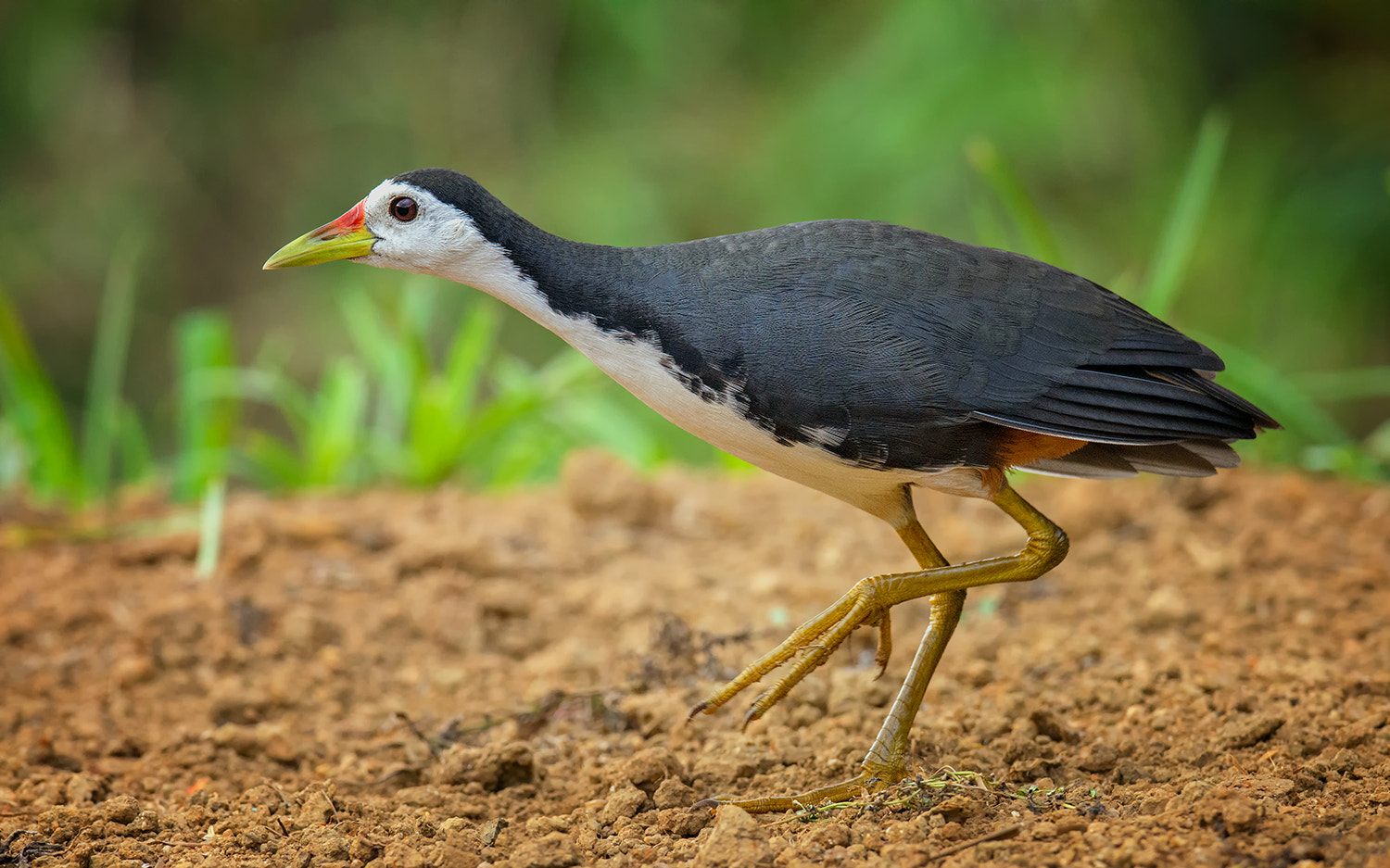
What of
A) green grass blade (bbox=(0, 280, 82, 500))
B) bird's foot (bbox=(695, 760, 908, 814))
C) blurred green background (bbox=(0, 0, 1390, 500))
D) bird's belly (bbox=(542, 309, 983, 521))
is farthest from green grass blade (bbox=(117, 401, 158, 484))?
bird's foot (bbox=(695, 760, 908, 814))

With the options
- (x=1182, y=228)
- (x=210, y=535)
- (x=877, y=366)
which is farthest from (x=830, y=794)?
(x=1182, y=228)

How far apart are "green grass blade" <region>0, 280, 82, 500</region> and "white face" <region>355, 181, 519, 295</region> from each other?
297cm

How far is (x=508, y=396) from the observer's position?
5.59m

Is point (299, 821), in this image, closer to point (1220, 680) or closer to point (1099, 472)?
point (1099, 472)

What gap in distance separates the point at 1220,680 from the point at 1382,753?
1.81ft

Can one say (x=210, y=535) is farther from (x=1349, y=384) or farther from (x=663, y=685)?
(x=1349, y=384)

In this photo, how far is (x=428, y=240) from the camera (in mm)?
3025

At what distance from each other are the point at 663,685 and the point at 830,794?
92cm

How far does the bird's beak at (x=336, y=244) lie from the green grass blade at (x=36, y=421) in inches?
108

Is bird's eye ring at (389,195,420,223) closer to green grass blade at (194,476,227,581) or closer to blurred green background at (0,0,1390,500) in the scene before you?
green grass blade at (194,476,227,581)

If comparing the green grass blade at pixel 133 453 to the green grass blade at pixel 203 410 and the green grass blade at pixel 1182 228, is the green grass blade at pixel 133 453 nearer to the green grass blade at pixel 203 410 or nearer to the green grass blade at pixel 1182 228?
the green grass blade at pixel 203 410

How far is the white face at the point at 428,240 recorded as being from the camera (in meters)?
2.97

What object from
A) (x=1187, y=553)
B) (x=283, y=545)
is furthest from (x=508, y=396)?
(x=1187, y=553)

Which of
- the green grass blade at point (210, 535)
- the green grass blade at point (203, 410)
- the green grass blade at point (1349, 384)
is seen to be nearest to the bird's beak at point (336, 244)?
the green grass blade at point (210, 535)
